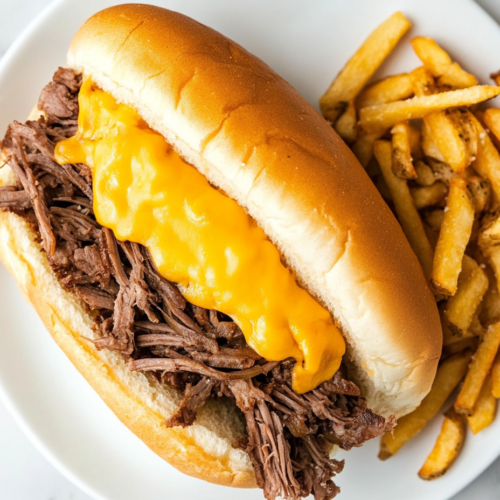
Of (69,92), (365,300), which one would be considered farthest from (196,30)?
(365,300)

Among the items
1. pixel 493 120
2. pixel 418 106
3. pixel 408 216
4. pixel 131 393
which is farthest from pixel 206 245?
pixel 493 120

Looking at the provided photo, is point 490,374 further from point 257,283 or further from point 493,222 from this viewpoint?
point 257,283

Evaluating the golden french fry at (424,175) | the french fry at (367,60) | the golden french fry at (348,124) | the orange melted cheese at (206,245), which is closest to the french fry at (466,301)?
the golden french fry at (424,175)

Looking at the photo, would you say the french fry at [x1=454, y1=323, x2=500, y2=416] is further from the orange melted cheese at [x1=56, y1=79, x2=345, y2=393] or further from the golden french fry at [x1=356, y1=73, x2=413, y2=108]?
the golden french fry at [x1=356, y1=73, x2=413, y2=108]

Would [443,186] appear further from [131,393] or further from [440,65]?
[131,393]

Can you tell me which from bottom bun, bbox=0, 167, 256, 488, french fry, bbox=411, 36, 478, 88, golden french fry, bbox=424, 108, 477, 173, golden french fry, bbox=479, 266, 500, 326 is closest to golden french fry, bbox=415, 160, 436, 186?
golden french fry, bbox=424, 108, 477, 173

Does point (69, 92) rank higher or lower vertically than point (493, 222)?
lower
